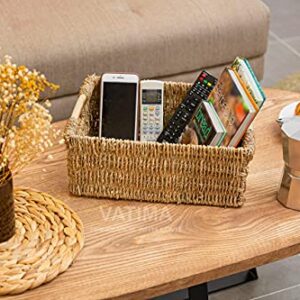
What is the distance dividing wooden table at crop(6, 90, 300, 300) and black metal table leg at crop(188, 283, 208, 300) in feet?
1.00

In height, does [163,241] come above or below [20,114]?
below

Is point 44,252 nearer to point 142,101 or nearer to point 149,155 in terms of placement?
point 149,155

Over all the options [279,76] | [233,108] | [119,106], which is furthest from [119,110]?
[279,76]

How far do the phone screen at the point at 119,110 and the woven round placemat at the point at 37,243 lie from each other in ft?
0.65

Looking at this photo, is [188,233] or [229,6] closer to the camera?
[188,233]

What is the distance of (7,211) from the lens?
1.18 meters

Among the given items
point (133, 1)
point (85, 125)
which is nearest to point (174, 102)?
point (85, 125)

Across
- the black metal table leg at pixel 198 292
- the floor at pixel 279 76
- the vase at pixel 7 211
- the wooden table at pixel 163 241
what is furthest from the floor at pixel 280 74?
the vase at pixel 7 211

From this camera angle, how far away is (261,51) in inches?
88.9

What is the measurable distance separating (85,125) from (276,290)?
0.73 metres

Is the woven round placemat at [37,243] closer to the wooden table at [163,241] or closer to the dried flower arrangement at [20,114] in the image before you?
the wooden table at [163,241]

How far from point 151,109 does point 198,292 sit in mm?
428

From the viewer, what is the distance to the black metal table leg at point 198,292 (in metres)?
1.57

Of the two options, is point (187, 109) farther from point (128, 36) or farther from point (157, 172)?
point (128, 36)
